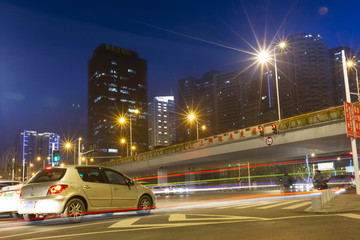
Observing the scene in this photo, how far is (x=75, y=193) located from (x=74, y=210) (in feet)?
1.47

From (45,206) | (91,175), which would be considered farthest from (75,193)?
(91,175)

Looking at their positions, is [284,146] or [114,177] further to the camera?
[284,146]

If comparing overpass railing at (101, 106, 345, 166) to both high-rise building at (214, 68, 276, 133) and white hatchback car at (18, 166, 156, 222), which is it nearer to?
white hatchback car at (18, 166, 156, 222)

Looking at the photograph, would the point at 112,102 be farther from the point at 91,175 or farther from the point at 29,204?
the point at 29,204

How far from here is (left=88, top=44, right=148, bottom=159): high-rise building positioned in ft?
585

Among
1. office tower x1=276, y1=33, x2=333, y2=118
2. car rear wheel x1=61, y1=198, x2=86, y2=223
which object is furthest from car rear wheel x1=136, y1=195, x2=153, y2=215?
office tower x1=276, y1=33, x2=333, y2=118

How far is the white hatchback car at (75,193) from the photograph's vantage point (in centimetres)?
954

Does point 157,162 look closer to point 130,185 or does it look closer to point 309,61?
point 130,185

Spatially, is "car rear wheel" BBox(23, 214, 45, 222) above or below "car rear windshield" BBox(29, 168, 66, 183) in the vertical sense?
below

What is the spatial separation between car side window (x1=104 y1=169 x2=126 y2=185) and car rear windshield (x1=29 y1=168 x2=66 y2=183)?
1502 mm

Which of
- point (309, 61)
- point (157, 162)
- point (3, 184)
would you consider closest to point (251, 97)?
point (309, 61)

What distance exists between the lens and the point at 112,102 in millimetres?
185000

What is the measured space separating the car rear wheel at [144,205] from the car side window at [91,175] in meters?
1.59

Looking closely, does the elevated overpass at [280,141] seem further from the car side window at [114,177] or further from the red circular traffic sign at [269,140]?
the car side window at [114,177]
